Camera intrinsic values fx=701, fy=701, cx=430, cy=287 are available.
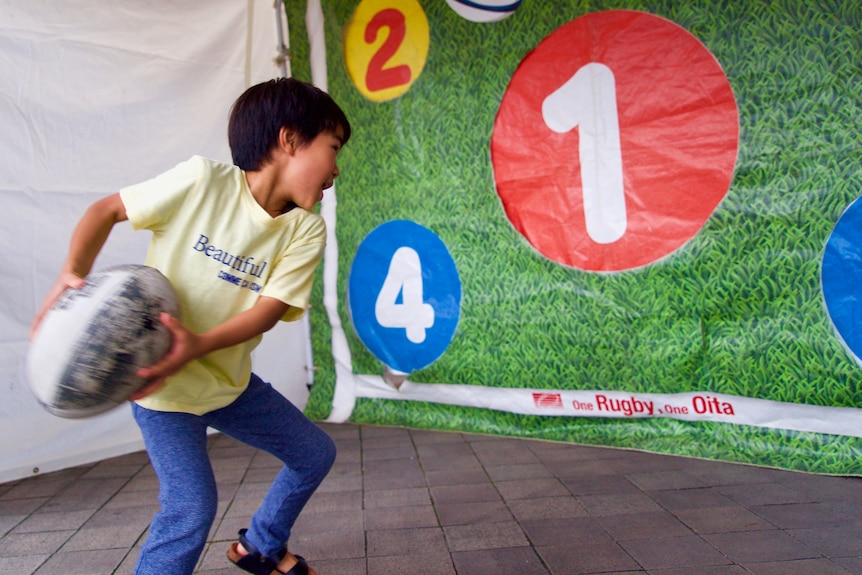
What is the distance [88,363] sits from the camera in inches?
60.5

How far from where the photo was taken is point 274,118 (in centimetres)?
196

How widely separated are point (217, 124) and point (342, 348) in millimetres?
1589

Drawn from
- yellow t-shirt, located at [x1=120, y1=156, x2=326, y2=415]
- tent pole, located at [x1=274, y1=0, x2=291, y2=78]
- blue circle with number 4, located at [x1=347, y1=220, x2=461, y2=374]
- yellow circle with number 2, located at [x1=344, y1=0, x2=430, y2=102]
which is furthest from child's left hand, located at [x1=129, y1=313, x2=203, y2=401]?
tent pole, located at [x1=274, y1=0, x2=291, y2=78]

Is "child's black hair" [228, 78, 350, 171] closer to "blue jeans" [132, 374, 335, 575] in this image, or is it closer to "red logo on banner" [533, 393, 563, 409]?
"blue jeans" [132, 374, 335, 575]

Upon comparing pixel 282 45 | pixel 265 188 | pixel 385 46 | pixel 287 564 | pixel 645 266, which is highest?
pixel 282 45

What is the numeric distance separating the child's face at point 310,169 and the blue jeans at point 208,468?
24.7 inches

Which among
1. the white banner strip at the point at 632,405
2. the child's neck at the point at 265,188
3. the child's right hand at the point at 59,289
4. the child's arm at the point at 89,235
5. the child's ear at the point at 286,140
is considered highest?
the child's ear at the point at 286,140

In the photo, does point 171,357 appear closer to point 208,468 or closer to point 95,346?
point 95,346

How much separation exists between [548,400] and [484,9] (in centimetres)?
217

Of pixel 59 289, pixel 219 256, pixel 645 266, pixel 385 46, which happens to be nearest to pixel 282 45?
pixel 385 46

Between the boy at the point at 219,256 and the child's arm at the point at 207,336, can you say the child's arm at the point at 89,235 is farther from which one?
the child's arm at the point at 207,336

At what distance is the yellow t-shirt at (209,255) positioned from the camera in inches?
73.2

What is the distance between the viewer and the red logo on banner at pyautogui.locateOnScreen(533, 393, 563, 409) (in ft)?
12.6

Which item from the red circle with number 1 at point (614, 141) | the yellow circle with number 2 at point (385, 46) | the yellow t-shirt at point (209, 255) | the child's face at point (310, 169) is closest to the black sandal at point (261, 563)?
the yellow t-shirt at point (209, 255)
